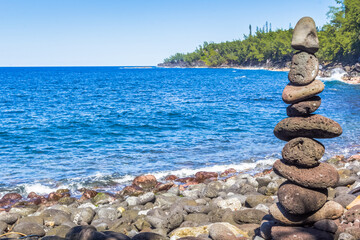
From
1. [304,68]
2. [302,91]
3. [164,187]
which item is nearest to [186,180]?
[164,187]

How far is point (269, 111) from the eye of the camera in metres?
42.5

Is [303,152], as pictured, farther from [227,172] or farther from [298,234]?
[227,172]

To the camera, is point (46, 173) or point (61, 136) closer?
point (46, 173)

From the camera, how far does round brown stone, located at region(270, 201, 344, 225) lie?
7.83 m

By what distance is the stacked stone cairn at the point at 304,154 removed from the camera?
25.0 ft

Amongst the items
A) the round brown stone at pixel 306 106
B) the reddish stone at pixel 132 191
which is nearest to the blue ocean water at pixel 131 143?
the reddish stone at pixel 132 191

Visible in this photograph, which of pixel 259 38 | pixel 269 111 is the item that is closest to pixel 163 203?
pixel 269 111

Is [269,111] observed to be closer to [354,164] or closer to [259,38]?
[354,164]

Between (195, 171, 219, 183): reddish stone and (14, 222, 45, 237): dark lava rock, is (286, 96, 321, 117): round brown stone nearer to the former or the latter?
(14, 222, 45, 237): dark lava rock

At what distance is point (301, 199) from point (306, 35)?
3540mm

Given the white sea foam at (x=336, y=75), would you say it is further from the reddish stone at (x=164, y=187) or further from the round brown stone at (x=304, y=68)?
the round brown stone at (x=304, y=68)

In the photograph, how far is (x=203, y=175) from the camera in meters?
17.0

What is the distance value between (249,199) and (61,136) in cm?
2052

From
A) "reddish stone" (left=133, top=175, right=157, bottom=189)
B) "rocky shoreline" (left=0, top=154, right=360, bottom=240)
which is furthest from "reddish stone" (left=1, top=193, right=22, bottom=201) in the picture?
"reddish stone" (left=133, top=175, right=157, bottom=189)
